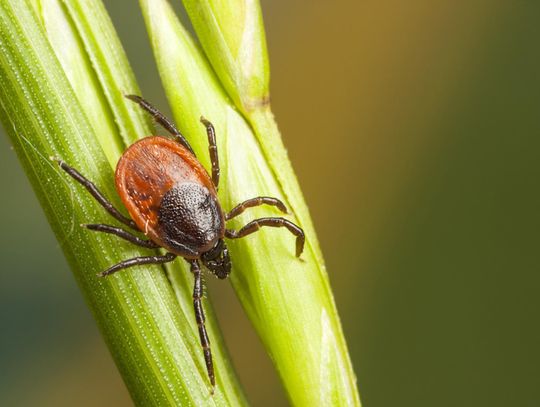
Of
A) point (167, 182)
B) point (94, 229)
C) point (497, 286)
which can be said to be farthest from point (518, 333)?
point (94, 229)

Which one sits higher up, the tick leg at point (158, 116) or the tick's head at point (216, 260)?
the tick leg at point (158, 116)

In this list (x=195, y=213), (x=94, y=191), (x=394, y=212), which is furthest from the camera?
(x=394, y=212)

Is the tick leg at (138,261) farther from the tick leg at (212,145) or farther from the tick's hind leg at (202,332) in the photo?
the tick leg at (212,145)

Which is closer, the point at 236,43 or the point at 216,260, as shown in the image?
the point at 236,43

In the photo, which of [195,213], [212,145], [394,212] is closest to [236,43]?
[212,145]

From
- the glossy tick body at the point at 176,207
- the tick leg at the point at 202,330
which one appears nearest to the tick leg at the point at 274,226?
the glossy tick body at the point at 176,207

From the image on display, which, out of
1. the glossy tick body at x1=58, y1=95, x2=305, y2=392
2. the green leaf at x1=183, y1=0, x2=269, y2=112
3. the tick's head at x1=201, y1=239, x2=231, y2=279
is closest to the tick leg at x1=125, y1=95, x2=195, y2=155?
the glossy tick body at x1=58, y1=95, x2=305, y2=392

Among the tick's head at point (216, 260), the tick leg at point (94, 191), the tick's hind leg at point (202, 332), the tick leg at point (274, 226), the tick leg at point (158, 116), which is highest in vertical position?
the tick leg at point (158, 116)

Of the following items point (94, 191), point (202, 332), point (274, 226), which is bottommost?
point (202, 332)

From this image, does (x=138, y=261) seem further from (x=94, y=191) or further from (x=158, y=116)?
(x=158, y=116)
